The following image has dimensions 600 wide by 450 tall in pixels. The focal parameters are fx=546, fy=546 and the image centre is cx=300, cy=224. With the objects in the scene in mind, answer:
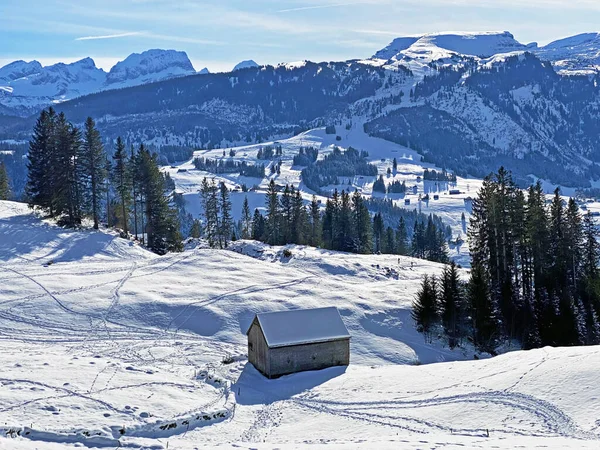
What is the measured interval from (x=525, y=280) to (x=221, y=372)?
3781 cm

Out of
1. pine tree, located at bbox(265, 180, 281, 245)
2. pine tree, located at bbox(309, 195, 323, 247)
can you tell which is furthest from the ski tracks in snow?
pine tree, located at bbox(309, 195, 323, 247)

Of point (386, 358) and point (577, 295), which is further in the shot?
point (577, 295)

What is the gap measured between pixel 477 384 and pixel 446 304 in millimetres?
20262

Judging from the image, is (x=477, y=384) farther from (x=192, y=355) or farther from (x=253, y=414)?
(x=192, y=355)

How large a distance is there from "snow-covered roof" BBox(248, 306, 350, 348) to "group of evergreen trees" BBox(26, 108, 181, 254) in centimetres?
3693

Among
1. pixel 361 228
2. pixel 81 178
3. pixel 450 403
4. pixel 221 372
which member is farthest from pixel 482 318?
pixel 81 178

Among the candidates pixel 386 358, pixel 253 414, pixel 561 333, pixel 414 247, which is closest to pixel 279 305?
pixel 386 358

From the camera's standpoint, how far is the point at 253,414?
29750 mm

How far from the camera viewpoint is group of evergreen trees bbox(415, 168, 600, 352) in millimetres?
49875

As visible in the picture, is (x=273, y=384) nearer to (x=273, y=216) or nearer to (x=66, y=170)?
(x=66, y=170)

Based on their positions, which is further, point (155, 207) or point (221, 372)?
point (155, 207)

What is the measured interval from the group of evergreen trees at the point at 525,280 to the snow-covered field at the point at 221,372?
176 inches

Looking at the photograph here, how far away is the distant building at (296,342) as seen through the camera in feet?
121

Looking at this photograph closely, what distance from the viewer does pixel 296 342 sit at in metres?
37.2
